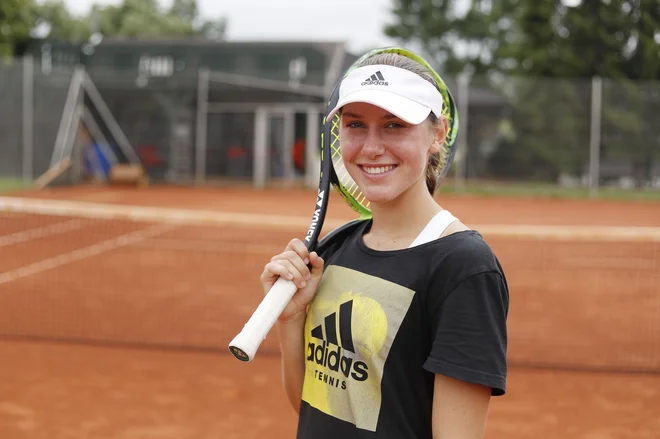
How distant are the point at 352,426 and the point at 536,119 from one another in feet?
66.4

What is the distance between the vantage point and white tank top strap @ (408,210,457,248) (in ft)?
5.26

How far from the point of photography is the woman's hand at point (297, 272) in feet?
5.72

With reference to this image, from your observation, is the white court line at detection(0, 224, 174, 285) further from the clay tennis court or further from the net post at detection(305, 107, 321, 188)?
the net post at detection(305, 107, 321, 188)

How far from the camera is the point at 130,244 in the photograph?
35.6ft

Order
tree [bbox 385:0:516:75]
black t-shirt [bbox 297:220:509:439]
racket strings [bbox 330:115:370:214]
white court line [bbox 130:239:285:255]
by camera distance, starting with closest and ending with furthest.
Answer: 1. black t-shirt [bbox 297:220:509:439]
2. racket strings [bbox 330:115:370:214]
3. white court line [bbox 130:239:285:255]
4. tree [bbox 385:0:516:75]

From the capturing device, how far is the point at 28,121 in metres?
19.7

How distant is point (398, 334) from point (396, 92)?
0.48m

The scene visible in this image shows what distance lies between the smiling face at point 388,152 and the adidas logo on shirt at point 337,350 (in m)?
0.25

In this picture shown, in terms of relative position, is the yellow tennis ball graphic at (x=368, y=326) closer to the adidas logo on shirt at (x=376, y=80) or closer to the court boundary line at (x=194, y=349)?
the adidas logo on shirt at (x=376, y=80)

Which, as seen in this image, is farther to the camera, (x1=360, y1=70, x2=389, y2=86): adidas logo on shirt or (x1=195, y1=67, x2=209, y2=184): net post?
(x1=195, y1=67, x2=209, y2=184): net post

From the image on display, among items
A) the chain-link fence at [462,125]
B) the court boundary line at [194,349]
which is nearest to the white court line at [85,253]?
the court boundary line at [194,349]

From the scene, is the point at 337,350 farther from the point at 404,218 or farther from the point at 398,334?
the point at 404,218

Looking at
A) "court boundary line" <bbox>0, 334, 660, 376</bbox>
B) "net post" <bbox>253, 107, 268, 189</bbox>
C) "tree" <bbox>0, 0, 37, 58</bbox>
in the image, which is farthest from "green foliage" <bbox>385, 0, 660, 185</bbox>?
"tree" <bbox>0, 0, 37, 58</bbox>

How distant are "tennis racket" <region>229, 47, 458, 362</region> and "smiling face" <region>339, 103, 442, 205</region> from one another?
14 centimetres
